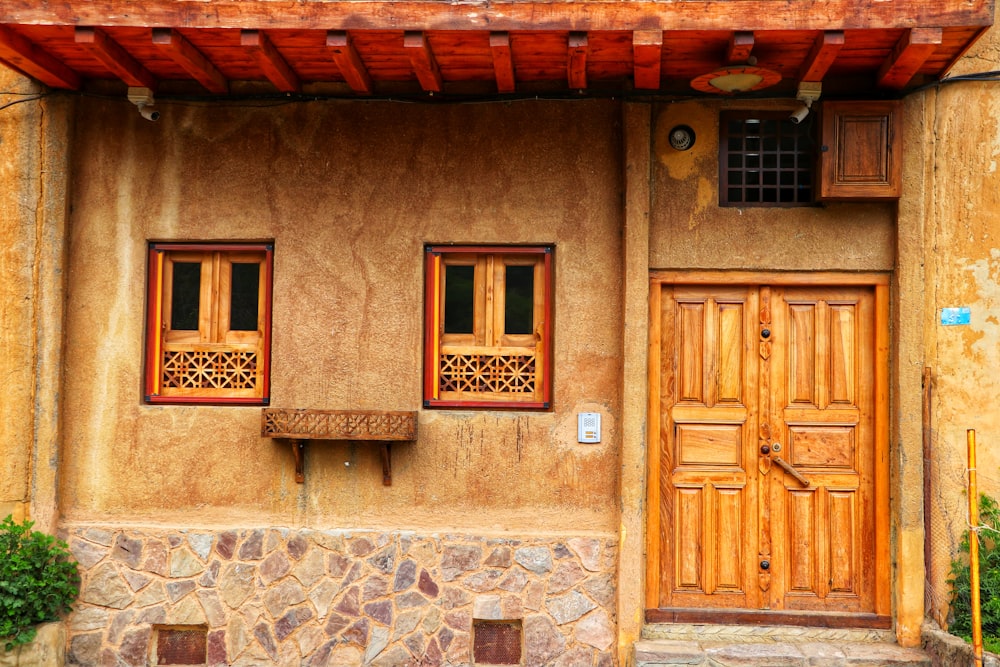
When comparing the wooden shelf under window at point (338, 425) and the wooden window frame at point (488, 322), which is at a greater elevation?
the wooden window frame at point (488, 322)

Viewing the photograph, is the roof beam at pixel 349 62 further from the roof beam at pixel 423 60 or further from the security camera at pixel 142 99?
the security camera at pixel 142 99

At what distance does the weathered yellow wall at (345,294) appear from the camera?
229 inches

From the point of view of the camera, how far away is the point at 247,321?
606cm

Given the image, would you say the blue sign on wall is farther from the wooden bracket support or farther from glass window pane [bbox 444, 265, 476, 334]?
the wooden bracket support

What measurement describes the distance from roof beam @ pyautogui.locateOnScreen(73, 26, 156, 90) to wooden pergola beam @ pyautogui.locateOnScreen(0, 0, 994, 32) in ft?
0.31

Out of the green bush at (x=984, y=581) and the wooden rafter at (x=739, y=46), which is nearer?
the wooden rafter at (x=739, y=46)

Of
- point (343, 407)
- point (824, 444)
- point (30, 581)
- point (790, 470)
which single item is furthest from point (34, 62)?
point (824, 444)

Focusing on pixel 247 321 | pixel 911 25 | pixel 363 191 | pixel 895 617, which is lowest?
pixel 895 617

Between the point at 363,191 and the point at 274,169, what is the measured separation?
25.8 inches

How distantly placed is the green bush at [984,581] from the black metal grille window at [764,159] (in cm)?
241

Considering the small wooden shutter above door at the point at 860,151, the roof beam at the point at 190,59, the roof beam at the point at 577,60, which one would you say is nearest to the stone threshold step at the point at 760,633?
the small wooden shutter above door at the point at 860,151

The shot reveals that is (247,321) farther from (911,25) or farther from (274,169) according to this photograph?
(911,25)

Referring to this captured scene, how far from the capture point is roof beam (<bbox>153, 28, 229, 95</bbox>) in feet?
16.3

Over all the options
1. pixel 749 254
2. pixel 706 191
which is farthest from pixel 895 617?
pixel 706 191
